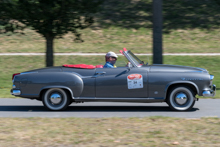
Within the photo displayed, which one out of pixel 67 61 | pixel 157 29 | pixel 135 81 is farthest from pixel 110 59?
pixel 67 61

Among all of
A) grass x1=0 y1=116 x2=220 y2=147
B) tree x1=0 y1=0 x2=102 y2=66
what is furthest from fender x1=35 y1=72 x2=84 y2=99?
tree x1=0 y1=0 x2=102 y2=66

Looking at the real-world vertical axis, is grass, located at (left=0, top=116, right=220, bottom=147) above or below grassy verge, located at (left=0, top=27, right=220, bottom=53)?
below

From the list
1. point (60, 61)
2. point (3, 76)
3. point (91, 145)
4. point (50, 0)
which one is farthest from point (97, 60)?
point (91, 145)

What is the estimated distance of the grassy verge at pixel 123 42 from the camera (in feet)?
67.3

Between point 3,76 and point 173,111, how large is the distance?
10333 millimetres

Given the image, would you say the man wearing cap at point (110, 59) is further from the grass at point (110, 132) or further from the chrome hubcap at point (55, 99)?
the grass at point (110, 132)

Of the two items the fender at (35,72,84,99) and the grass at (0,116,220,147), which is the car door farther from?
the grass at (0,116,220,147)

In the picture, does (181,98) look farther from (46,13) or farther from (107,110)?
(46,13)

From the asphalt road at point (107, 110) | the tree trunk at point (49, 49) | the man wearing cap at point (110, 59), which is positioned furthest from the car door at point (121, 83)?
the tree trunk at point (49, 49)

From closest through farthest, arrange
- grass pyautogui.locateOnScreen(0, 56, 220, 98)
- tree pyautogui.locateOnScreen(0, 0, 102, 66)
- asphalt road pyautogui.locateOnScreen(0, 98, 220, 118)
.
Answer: asphalt road pyautogui.locateOnScreen(0, 98, 220, 118) → tree pyautogui.locateOnScreen(0, 0, 102, 66) → grass pyautogui.locateOnScreen(0, 56, 220, 98)

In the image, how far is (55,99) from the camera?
8.52 metres

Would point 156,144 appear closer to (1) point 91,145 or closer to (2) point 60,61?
(1) point 91,145

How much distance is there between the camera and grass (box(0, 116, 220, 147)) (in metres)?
5.34

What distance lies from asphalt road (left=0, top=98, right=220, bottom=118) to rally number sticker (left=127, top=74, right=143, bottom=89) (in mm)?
615
